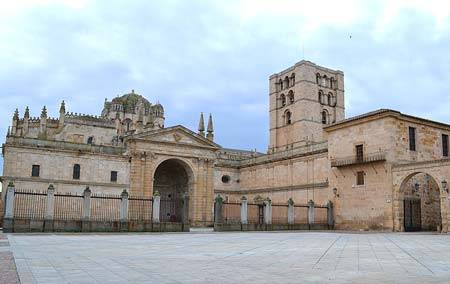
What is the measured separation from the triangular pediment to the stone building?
97 mm

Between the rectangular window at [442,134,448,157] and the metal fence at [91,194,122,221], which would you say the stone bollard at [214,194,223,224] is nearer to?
the metal fence at [91,194,122,221]

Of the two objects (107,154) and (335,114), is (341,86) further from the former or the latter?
(107,154)

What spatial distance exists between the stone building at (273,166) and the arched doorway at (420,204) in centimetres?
→ 8

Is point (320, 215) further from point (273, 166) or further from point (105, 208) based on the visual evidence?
point (105, 208)

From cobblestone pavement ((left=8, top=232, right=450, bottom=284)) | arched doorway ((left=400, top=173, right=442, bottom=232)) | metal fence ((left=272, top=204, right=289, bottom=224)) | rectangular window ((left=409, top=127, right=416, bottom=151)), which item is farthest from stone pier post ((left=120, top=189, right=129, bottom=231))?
rectangular window ((left=409, top=127, right=416, bottom=151))

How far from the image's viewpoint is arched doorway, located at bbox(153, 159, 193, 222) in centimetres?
4441

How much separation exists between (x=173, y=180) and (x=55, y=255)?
120 ft

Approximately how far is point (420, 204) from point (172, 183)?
2492cm

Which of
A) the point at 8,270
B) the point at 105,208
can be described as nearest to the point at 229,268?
the point at 8,270

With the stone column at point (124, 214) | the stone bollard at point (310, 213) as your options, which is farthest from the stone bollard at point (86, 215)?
the stone bollard at point (310, 213)

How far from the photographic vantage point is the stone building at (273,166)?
32688 millimetres

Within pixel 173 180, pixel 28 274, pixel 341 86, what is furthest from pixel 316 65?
pixel 28 274

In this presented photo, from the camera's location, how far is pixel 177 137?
43.8m

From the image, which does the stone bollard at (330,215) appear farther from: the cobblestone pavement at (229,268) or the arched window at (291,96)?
the arched window at (291,96)
